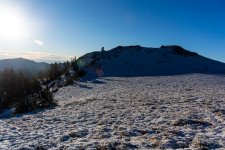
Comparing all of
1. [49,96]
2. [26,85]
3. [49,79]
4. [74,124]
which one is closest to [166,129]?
[74,124]

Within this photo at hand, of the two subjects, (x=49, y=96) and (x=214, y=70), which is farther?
(x=214, y=70)

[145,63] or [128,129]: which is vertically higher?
[145,63]

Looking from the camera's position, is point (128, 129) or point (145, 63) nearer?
point (128, 129)

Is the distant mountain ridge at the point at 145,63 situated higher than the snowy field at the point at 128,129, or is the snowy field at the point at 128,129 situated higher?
the distant mountain ridge at the point at 145,63

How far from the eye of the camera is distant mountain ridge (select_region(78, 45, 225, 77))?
56809mm

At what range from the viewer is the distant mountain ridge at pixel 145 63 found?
56.8m

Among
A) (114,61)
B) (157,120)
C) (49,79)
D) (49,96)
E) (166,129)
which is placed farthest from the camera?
(114,61)

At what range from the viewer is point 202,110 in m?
17.0

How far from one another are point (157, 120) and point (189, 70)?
45798 millimetres

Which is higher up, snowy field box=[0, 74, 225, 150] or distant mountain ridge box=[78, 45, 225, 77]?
distant mountain ridge box=[78, 45, 225, 77]

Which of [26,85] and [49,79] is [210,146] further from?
[49,79]

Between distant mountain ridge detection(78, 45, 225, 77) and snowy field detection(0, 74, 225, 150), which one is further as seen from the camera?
distant mountain ridge detection(78, 45, 225, 77)

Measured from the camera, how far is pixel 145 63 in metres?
63.0

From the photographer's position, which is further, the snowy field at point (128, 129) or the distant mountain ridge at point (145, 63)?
the distant mountain ridge at point (145, 63)
